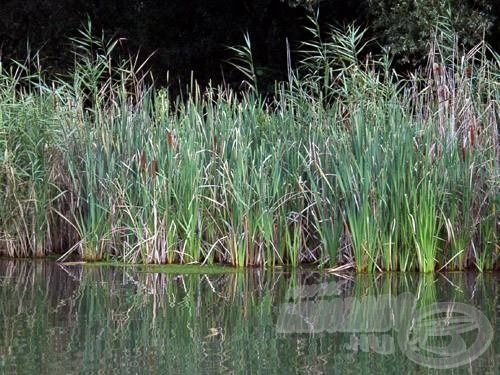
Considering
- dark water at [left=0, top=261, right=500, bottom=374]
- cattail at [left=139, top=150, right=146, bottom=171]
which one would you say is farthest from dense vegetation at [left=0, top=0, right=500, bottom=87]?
dark water at [left=0, top=261, right=500, bottom=374]

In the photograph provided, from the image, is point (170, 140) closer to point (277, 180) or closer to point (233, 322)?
point (277, 180)

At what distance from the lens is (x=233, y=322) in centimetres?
576

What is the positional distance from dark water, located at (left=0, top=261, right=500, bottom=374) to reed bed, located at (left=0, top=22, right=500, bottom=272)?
358mm

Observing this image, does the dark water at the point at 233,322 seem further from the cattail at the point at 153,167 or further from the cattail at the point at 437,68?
the cattail at the point at 437,68

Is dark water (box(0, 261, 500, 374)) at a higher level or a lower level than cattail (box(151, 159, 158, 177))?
lower

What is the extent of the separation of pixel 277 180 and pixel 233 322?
211cm

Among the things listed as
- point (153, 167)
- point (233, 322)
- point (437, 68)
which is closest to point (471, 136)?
point (437, 68)

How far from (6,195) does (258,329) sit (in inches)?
148

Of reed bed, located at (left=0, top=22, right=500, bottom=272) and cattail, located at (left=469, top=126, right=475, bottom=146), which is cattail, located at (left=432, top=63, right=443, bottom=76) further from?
cattail, located at (left=469, top=126, right=475, bottom=146)

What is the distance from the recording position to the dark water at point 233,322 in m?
4.74

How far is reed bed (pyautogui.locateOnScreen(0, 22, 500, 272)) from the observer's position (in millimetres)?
7379

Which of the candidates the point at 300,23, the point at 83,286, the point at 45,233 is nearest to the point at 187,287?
the point at 83,286

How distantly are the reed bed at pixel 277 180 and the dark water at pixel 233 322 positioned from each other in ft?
1.17

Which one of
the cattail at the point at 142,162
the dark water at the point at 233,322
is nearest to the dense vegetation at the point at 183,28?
the cattail at the point at 142,162
